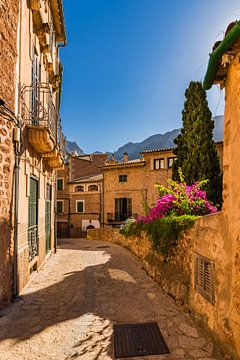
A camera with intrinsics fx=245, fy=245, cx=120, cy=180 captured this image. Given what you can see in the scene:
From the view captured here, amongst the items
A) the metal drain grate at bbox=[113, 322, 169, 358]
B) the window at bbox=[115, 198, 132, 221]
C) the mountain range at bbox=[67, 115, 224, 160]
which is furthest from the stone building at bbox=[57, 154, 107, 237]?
the mountain range at bbox=[67, 115, 224, 160]

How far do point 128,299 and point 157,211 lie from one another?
3.45m

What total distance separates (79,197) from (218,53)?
99.1 feet

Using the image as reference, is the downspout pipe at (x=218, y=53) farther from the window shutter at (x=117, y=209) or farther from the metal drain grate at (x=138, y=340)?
the window shutter at (x=117, y=209)

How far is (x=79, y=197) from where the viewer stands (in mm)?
32688

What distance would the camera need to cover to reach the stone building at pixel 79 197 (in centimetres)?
3125

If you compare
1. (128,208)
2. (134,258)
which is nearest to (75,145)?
(128,208)

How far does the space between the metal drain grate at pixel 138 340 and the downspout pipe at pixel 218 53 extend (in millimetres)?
4492

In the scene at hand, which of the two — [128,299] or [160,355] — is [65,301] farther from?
[160,355]

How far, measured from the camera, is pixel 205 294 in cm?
436

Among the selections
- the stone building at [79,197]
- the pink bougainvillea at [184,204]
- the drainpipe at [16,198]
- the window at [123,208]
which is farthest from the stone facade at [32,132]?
the stone building at [79,197]

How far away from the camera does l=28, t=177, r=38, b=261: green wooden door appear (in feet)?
26.5

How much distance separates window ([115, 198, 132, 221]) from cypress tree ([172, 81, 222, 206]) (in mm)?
11648

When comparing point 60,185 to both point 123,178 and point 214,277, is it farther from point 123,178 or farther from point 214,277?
point 214,277

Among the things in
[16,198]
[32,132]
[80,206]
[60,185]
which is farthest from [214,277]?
[60,185]
